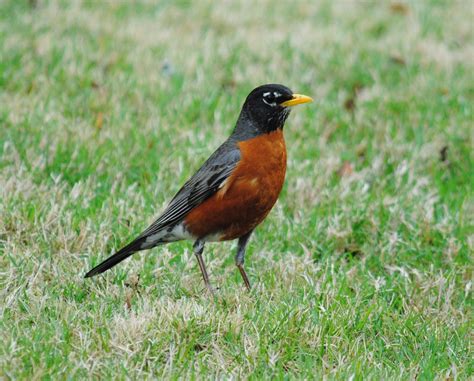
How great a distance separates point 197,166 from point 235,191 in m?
1.56

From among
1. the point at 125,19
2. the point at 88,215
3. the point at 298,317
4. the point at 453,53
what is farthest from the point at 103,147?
the point at 453,53

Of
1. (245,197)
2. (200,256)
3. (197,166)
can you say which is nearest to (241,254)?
(200,256)

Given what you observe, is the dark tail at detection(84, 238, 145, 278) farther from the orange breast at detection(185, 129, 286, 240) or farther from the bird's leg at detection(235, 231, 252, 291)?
the bird's leg at detection(235, 231, 252, 291)

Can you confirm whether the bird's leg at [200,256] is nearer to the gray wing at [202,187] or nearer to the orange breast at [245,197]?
the orange breast at [245,197]

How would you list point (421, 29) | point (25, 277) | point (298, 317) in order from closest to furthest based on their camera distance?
point (298, 317), point (25, 277), point (421, 29)

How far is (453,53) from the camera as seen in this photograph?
8.42 m

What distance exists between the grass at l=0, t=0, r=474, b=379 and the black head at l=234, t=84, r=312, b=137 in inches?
29.3

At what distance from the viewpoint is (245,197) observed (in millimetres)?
4309

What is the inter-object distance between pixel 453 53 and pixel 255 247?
14.2 ft

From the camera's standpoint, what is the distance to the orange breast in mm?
4316

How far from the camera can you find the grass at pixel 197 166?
12.0ft

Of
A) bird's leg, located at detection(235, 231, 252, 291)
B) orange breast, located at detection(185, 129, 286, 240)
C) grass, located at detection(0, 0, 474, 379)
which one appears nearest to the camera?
grass, located at detection(0, 0, 474, 379)

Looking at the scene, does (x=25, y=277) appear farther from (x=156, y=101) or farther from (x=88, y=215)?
(x=156, y=101)

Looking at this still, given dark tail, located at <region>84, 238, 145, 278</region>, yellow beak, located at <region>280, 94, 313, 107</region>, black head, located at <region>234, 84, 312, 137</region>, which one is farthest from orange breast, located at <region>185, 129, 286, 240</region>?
dark tail, located at <region>84, 238, 145, 278</region>
